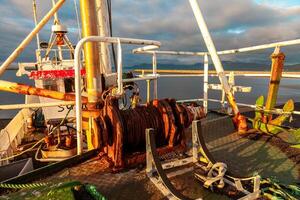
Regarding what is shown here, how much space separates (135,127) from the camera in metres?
3.20

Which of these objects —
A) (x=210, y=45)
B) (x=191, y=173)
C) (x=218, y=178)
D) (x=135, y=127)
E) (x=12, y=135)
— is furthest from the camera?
(x=12, y=135)

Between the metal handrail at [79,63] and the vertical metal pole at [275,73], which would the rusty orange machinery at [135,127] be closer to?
the metal handrail at [79,63]

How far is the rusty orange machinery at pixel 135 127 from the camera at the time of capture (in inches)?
119

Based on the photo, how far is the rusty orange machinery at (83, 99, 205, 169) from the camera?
119 inches

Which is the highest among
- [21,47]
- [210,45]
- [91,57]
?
[210,45]

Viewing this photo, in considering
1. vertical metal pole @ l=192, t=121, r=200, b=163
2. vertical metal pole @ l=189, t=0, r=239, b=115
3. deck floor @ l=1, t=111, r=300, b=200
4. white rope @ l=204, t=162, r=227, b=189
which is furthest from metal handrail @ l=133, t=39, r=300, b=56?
white rope @ l=204, t=162, r=227, b=189

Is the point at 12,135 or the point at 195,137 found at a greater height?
the point at 195,137

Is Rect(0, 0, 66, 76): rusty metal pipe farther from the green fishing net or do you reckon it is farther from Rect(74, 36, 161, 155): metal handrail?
the green fishing net

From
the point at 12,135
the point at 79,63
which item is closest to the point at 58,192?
the point at 79,63

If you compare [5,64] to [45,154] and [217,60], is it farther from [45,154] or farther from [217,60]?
[217,60]

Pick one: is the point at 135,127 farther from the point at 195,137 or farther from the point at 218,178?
the point at 218,178

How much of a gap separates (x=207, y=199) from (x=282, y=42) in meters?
3.73

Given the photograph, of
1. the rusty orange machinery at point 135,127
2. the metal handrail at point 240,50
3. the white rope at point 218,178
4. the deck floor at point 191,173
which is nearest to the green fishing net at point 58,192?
the deck floor at point 191,173

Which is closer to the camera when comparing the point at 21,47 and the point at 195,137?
the point at 195,137
